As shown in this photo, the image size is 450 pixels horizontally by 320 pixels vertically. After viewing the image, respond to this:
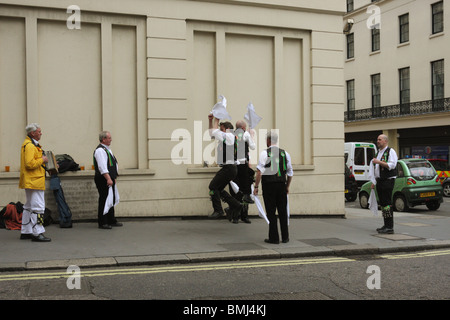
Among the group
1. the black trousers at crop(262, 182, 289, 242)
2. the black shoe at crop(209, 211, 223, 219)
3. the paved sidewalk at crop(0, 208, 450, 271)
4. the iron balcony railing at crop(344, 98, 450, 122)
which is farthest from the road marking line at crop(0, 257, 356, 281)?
the iron balcony railing at crop(344, 98, 450, 122)

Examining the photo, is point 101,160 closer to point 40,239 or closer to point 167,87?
point 40,239

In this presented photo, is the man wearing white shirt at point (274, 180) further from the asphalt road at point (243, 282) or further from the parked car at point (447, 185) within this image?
the parked car at point (447, 185)

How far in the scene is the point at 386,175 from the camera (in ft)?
30.3

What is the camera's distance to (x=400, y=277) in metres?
6.05

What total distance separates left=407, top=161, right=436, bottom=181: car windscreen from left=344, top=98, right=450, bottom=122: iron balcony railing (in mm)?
15586

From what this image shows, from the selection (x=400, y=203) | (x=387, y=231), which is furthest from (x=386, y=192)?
(x=400, y=203)

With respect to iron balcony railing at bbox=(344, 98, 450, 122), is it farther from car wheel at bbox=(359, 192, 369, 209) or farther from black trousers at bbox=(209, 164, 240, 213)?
black trousers at bbox=(209, 164, 240, 213)

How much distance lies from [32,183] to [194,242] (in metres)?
2.72

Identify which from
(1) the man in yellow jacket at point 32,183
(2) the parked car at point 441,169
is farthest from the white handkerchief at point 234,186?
(2) the parked car at point 441,169

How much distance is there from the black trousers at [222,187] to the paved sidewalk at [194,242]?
423mm

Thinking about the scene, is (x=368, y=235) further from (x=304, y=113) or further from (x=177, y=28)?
(x=177, y=28)

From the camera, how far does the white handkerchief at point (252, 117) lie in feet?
35.4

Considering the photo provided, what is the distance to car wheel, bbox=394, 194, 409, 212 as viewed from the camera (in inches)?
594
